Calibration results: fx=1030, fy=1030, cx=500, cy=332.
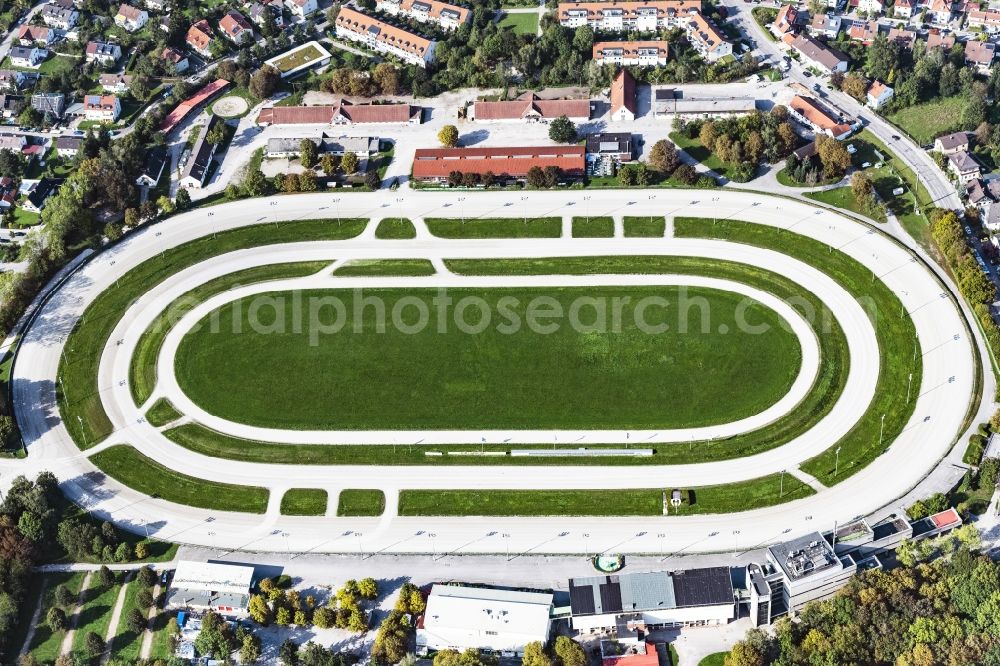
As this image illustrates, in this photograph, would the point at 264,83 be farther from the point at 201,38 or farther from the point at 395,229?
the point at 395,229

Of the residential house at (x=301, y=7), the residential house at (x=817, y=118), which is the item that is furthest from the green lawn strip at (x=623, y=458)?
the residential house at (x=301, y=7)

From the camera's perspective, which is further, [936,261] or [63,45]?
[63,45]

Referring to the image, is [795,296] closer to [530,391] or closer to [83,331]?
[530,391]

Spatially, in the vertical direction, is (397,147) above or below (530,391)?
above

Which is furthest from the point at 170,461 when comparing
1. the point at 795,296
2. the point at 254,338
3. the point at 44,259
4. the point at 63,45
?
the point at 63,45

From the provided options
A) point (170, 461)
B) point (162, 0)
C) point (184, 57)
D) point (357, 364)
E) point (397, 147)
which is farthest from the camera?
point (162, 0)

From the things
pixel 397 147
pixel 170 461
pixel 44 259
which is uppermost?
pixel 397 147

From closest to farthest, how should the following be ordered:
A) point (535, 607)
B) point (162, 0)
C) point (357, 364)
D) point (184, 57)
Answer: point (535, 607) → point (357, 364) → point (184, 57) → point (162, 0)
